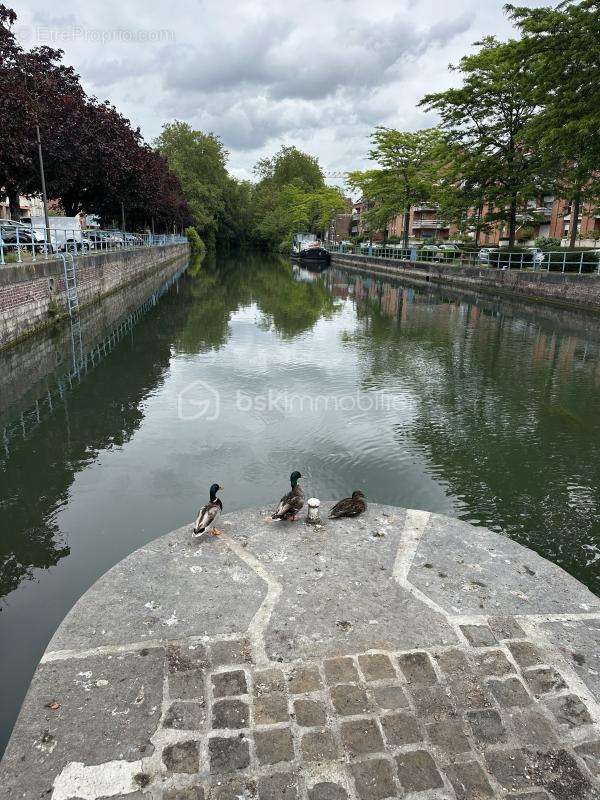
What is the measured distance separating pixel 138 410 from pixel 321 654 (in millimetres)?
7769

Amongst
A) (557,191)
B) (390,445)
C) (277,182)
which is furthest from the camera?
(277,182)

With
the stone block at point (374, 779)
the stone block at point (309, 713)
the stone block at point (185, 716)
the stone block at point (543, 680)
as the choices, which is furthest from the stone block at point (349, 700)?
the stone block at point (543, 680)

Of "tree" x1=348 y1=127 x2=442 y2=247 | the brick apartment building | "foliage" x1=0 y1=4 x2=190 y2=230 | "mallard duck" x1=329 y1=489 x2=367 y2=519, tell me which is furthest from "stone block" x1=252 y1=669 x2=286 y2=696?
"tree" x1=348 y1=127 x2=442 y2=247

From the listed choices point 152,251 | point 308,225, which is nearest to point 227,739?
point 152,251

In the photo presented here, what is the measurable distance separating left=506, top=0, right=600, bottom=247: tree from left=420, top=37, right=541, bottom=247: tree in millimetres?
7239

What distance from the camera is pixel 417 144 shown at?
1864 inches

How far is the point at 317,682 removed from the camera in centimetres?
375

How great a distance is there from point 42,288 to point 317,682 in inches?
661

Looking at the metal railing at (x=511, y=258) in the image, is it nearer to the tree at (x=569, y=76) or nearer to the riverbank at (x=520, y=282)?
the riverbank at (x=520, y=282)

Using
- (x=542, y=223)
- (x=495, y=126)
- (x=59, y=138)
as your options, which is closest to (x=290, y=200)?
(x=542, y=223)

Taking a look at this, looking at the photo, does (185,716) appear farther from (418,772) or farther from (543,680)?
(543,680)

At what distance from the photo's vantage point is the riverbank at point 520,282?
24328 millimetres

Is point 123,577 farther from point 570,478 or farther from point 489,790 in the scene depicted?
point 570,478

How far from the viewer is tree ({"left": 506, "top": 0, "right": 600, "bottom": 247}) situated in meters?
20.1
